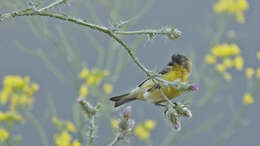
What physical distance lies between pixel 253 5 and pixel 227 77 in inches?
42.4

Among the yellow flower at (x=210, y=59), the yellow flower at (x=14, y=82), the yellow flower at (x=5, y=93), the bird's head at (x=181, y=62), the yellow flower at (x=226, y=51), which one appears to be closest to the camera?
the bird's head at (x=181, y=62)

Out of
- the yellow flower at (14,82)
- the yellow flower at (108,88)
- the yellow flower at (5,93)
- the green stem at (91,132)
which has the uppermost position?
the yellow flower at (108,88)

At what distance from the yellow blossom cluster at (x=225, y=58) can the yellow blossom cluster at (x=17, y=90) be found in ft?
3.43

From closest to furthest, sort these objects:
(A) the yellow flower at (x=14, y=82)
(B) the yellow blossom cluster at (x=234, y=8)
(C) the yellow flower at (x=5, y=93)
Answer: (A) the yellow flower at (x=14, y=82) < (C) the yellow flower at (x=5, y=93) < (B) the yellow blossom cluster at (x=234, y=8)

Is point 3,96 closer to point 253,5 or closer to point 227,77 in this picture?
point 227,77

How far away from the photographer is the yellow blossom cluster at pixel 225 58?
3.65m

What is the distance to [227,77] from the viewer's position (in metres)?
3.74

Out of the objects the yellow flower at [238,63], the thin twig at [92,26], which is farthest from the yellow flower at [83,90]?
the thin twig at [92,26]

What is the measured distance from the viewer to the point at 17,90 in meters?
3.22

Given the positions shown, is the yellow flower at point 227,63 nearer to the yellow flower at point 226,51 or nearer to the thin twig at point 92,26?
the yellow flower at point 226,51

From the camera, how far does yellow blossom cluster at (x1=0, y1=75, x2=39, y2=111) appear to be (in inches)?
125

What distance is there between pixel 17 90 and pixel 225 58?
1.20 m

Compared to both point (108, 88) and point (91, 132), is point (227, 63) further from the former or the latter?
point (91, 132)

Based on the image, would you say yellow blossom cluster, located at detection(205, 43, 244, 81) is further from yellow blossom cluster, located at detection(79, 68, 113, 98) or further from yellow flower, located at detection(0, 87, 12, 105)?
yellow flower, located at detection(0, 87, 12, 105)
